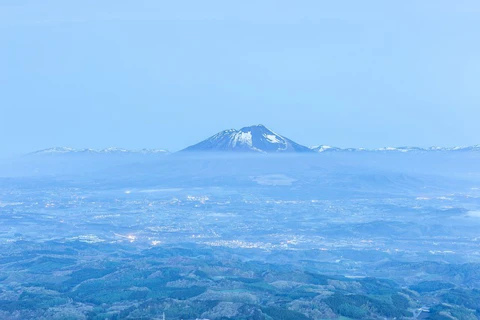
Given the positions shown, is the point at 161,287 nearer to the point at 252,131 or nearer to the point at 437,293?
the point at 437,293

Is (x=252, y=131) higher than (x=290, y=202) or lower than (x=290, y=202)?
higher

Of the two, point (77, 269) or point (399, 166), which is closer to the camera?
point (77, 269)

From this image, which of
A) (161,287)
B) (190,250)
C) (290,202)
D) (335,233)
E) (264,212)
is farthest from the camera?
(290,202)

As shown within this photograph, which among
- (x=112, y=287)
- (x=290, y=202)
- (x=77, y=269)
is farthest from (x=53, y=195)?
(x=112, y=287)

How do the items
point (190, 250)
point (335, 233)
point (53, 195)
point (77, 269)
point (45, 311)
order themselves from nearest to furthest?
point (45, 311), point (77, 269), point (190, 250), point (335, 233), point (53, 195)

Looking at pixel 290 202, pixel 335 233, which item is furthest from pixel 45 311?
pixel 290 202

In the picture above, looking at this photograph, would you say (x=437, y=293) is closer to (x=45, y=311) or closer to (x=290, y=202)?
(x=45, y=311)
